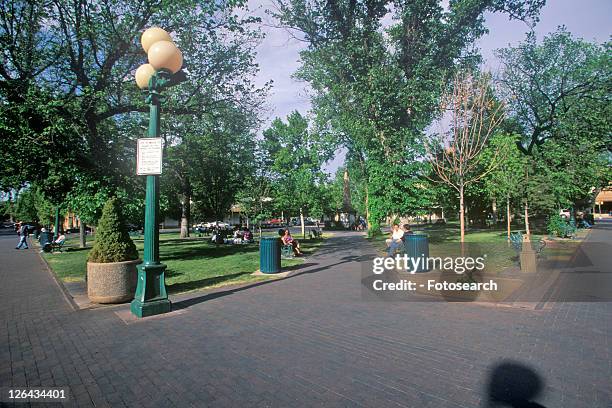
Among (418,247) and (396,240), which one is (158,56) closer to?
(418,247)

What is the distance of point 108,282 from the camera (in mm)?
6887

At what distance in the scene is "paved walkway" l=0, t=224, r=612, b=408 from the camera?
3.23 metres

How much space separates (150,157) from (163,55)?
1.79 m

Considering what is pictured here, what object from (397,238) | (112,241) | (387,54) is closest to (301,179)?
(387,54)

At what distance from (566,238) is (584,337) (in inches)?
811

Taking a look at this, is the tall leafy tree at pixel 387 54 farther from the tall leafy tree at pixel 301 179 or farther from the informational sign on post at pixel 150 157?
the informational sign on post at pixel 150 157

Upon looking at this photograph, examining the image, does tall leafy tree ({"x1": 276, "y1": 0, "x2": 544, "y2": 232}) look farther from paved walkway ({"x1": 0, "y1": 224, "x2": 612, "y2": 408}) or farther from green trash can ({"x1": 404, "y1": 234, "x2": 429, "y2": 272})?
paved walkway ({"x1": 0, "y1": 224, "x2": 612, "y2": 408})

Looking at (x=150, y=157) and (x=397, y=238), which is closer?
(x=150, y=157)

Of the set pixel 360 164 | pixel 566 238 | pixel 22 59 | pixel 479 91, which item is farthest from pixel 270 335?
pixel 360 164

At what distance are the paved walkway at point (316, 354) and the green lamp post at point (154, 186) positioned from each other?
0.43m

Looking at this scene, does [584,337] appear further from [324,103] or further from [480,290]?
[324,103]

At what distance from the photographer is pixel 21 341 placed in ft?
15.8

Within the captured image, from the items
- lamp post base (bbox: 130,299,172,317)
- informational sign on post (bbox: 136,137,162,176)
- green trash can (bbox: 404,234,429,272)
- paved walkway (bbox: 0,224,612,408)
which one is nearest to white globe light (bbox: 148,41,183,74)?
informational sign on post (bbox: 136,137,162,176)

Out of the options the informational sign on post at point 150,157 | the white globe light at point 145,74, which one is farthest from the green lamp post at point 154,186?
the informational sign on post at point 150,157
